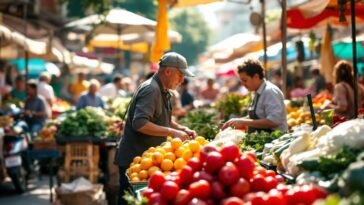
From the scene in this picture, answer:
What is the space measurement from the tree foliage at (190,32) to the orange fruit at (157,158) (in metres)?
98.5

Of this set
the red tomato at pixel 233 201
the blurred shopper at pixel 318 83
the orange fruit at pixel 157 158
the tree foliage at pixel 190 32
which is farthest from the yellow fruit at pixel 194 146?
the tree foliage at pixel 190 32

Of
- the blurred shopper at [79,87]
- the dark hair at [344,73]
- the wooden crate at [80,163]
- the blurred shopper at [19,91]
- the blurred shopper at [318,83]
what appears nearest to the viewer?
the dark hair at [344,73]

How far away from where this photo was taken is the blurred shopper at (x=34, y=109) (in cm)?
1622

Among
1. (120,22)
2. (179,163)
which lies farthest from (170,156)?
(120,22)

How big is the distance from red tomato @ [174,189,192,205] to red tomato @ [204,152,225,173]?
0.29 metres

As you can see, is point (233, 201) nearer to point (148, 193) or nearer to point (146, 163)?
point (148, 193)

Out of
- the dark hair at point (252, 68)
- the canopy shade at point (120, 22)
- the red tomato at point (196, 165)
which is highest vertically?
the canopy shade at point (120, 22)

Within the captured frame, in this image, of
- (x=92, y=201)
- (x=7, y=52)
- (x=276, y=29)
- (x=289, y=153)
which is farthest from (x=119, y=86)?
(x=289, y=153)

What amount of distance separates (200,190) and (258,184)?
43 cm

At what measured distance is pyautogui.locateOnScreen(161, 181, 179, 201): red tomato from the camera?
4668 millimetres

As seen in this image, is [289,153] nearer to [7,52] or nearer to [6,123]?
[6,123]

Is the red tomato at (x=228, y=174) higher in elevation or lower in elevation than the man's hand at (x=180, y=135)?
higher

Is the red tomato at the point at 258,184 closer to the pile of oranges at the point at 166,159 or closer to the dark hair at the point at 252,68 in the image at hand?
the pile of oranges at the point at 166,159

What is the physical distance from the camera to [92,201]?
35.3ft
